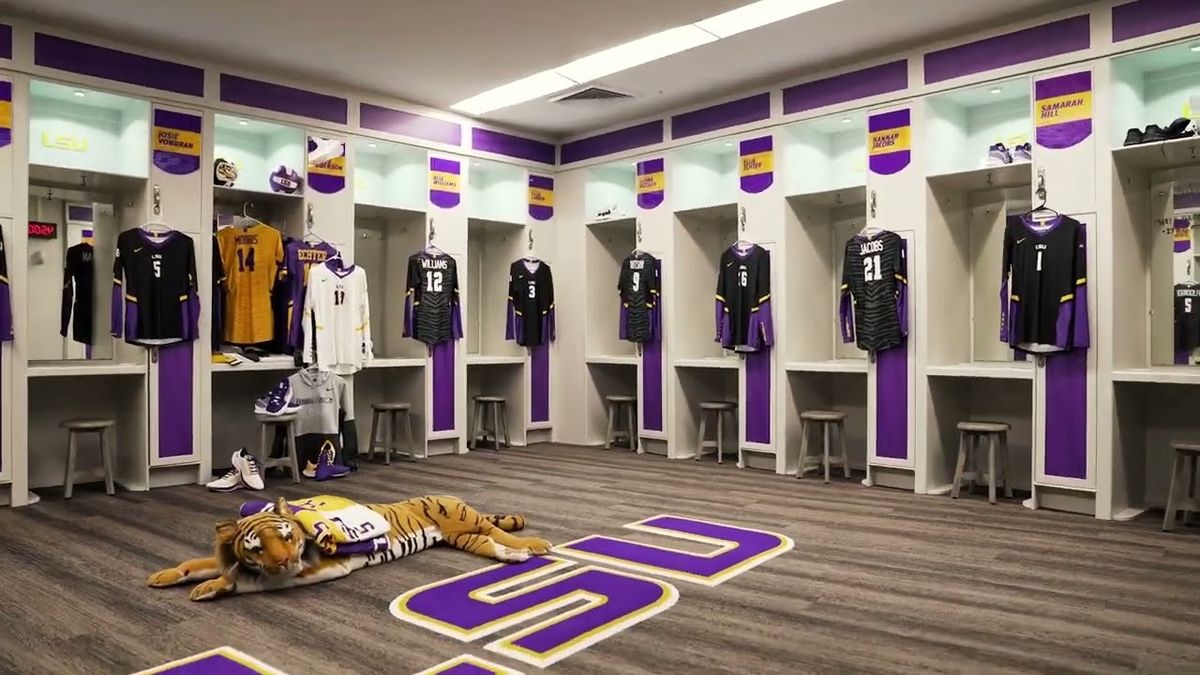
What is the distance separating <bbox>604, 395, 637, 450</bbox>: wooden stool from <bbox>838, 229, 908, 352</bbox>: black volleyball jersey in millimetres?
2529

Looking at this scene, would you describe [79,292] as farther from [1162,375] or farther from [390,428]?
[1162,375]

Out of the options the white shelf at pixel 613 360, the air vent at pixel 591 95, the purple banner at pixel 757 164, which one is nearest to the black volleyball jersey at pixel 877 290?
the purple banner at pixel 757 164

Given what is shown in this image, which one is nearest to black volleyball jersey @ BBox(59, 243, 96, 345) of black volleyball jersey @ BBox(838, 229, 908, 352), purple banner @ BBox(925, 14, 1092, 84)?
black volleyball jersey @ BBox(838, 229, 908, 352)

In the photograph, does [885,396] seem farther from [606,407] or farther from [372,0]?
[372,0]

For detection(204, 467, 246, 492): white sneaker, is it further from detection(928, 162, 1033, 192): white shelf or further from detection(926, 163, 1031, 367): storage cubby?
detection(928, 162, 1033, 192): white shelf

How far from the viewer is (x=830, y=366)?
6.27 m

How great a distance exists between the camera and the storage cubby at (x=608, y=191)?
8.21 metres

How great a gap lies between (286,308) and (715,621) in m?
4.82

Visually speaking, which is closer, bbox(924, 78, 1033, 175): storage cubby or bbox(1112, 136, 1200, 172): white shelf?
bbox(1112, 136, 1200, 172): white shelf

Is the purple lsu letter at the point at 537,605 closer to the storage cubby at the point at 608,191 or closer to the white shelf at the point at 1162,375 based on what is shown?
the white shelf at the point at 1162,375

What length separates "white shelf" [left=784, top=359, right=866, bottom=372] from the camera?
242 inches

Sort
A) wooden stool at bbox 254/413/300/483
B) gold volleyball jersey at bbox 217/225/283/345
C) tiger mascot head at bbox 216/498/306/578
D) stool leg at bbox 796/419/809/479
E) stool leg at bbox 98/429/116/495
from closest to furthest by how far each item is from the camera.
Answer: tiger mascot head at bbox 216/498/306/578 < stool leg at bbox 98/429/116/495 < wooden stool at bbox 254/413/300/483 < stool leg at bbox 796/419/809/479 < gold volleyball jersey at bbox 217/225/283/345

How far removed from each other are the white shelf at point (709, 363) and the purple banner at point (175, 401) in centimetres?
391

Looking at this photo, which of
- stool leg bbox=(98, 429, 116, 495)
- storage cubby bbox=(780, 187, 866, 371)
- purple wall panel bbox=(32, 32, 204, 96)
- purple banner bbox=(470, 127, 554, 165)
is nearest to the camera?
purple wall panel bbox=(32, 32, 204, 96)
